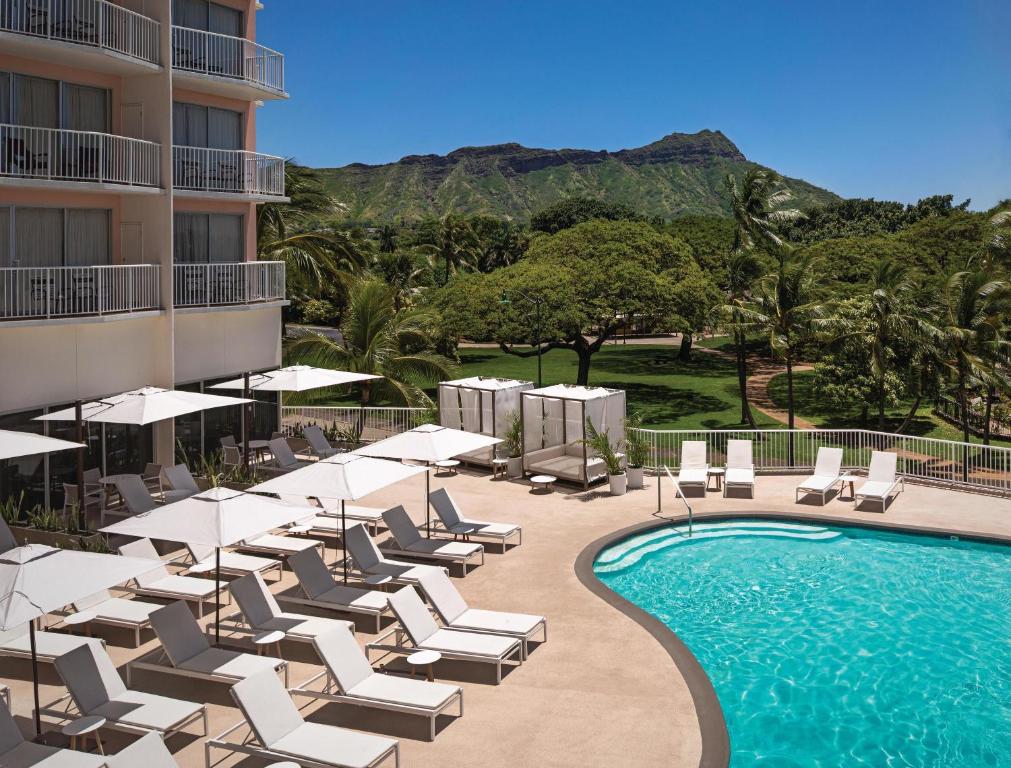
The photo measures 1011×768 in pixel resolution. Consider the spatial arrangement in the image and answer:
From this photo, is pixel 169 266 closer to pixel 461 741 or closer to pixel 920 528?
pixel 461 741

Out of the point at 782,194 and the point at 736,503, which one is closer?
the point at 736,503

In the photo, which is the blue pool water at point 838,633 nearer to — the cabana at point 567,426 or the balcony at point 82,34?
the cabana at point 567,426

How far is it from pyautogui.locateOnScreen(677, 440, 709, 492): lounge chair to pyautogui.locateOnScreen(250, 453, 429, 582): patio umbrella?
28.0 feet

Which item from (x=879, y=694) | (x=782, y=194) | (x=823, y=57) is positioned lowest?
(x=879, y=694)

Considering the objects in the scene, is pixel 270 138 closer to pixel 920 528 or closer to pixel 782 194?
pixel 782 194

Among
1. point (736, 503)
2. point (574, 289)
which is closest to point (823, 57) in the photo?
point (574, 289)

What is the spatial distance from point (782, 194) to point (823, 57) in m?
36.4

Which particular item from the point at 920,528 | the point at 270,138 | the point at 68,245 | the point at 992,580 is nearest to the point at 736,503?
the point at 920,528

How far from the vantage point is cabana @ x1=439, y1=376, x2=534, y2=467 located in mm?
23781

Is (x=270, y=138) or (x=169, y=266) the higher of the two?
(x=270, y=138)

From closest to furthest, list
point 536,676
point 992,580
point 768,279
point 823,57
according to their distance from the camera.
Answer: point 536,676 < point 992,580 < point 768,279 < point 823,57

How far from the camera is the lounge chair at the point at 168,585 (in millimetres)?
13727

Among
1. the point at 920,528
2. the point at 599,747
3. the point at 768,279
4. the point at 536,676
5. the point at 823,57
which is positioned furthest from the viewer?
the point at 823,57

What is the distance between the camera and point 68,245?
20766 millimetres
